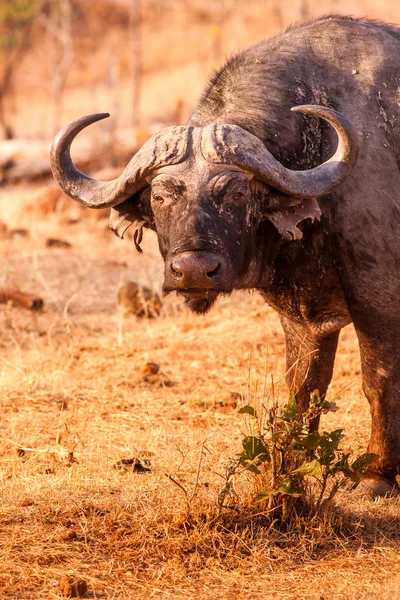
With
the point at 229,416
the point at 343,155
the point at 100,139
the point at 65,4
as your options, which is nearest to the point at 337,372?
the point at 229,416

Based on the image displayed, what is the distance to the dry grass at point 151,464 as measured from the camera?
11.7 ft

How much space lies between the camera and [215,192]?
415cm

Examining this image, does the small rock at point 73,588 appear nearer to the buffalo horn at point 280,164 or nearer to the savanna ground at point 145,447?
the savanna ground at point 145,447

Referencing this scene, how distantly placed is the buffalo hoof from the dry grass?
106 mm

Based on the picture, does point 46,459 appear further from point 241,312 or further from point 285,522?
point 241,312

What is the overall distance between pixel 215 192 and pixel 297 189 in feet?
1.15

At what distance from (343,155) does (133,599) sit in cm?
200

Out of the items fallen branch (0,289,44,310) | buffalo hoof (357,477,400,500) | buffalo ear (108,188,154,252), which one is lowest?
buffalo hoof (357,477,400,500)

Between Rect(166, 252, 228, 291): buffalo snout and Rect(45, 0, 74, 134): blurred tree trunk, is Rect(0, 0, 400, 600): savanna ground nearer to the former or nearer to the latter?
Rect(166, 252, 228, 291): buffalo snout

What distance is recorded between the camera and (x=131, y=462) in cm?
475

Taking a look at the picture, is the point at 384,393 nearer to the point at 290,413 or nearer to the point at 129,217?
the point at 290,413

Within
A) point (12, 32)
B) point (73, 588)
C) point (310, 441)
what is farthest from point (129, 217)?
point (12, 32)

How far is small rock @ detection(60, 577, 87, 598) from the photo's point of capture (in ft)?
11.0

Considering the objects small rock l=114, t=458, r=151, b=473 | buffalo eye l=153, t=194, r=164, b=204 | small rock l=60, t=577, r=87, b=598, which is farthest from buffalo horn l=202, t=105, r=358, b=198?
small rock l=60, t=577, r=87, b=598
